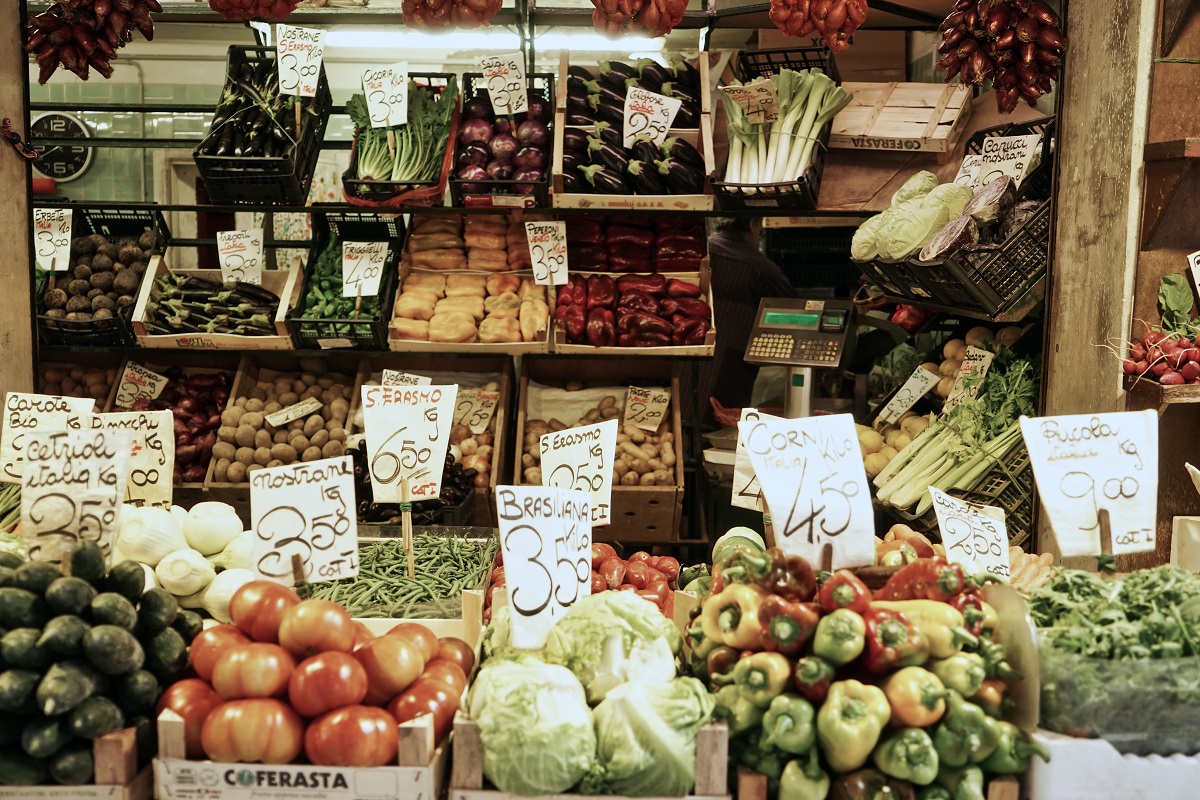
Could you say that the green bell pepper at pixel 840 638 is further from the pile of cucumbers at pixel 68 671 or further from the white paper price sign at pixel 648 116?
the white paper price sign at pixel 648 116

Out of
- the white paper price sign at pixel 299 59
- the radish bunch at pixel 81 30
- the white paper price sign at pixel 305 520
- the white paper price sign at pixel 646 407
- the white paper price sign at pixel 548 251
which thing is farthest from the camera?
the white paper price sign at pixel 646 407

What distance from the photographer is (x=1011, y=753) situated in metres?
1.92

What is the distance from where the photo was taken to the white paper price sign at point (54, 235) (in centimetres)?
486

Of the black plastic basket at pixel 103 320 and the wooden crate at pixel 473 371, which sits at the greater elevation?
the black plastic basket at pixel 103 320

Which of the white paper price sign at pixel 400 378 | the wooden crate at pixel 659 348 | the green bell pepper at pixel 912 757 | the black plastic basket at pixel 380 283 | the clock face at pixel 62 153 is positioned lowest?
the green bell pepper at pixel 912 757

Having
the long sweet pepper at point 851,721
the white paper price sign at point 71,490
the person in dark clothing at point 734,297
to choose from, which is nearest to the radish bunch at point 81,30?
the white paper price sign at point 71,490

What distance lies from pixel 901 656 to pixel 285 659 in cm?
110

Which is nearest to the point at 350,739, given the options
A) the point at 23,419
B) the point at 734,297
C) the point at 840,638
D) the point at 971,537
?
the point at 840,638

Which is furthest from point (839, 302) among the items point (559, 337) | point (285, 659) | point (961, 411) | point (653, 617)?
point (285, 659)

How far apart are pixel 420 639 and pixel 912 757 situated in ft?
3.19

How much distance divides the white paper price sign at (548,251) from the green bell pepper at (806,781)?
3322 millimetres

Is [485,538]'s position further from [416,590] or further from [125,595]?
[125,595]

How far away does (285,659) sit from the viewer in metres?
1.96

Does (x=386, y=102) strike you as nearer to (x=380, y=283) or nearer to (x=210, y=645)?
Answer: (x=380, y=283)
